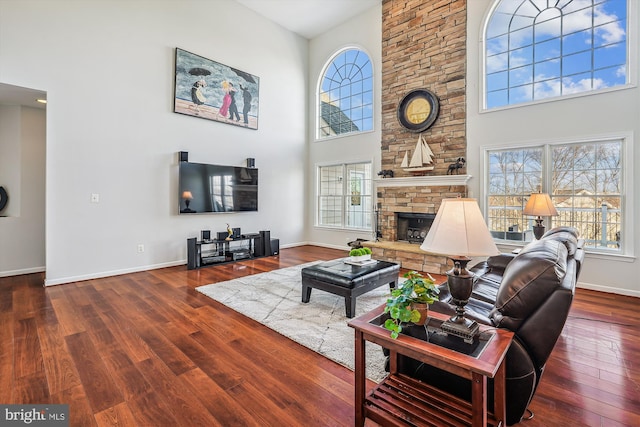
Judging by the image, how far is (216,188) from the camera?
5.74 m

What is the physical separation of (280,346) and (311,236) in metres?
5.25

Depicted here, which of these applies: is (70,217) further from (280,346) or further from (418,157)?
(418,157)

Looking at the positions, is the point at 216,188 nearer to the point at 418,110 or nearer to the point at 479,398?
the point at 418,110

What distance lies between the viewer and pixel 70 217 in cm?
424

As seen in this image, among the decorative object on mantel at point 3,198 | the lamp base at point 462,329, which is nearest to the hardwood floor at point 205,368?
the lamp base at point 462,329

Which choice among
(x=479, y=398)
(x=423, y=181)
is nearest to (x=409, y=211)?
(x=423, y=181)

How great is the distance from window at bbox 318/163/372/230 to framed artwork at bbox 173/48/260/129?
2.16 m

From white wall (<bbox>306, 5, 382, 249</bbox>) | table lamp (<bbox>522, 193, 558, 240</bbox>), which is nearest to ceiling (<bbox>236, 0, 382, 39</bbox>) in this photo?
white wall (<bbox>306, 5, 382, 249</bbox>)

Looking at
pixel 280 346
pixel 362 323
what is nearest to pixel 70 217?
pixel 280 346

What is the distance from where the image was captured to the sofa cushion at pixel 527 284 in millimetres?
1350

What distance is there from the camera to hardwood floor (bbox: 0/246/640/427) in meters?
1.71

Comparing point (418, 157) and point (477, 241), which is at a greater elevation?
point (418, 157)

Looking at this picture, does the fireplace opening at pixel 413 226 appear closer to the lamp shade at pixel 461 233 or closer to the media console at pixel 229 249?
the media console at pixel 229 249

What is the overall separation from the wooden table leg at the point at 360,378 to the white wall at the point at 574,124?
4284 millimetres
